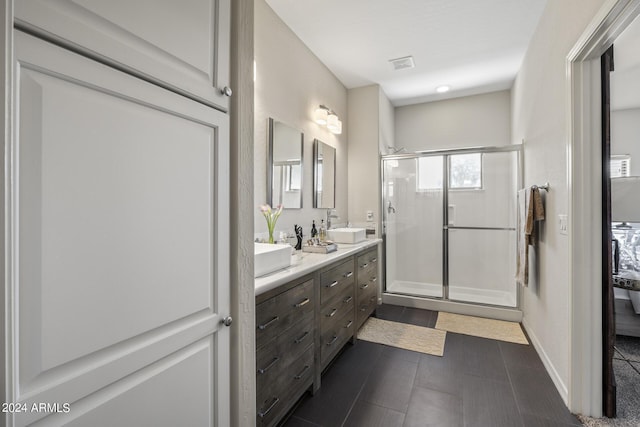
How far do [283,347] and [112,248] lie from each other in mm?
1044

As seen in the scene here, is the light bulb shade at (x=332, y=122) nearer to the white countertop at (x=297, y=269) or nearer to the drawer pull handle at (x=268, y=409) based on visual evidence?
the white countertop at (x=297, y=269)

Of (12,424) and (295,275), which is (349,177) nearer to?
(295,275)

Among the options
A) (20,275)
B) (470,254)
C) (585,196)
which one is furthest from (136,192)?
(470,254)

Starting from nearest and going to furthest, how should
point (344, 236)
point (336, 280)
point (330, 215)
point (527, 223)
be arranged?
point (336, 280) → point (527, 223) → point (344, 236) → point (330, 215)

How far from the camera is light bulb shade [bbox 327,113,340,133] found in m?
3.12

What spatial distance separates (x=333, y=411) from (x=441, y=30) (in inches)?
118

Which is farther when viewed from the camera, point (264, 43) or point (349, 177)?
point (349, 177)

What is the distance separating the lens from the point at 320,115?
2.96 m

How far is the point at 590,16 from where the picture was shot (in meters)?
1.48

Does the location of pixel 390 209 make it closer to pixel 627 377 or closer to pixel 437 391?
pixel 437 391

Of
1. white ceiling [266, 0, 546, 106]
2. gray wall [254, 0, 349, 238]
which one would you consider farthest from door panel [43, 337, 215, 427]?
white ceiling [266, 0, 546, 106]

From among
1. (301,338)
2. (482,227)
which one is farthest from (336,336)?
(482,227)

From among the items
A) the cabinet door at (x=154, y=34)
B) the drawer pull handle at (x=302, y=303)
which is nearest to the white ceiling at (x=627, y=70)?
the cabinet door at (x=154, y=34)

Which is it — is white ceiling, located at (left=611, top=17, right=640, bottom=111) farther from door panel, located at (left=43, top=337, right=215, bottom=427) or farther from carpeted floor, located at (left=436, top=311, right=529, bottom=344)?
door panel, located at (left=43, top=337, right=215, bottom=427)
